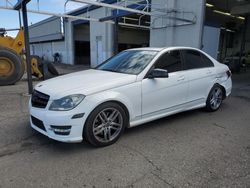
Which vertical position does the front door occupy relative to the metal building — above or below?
below

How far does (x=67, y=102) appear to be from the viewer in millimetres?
3168

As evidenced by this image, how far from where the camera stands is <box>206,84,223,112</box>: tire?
5160mm

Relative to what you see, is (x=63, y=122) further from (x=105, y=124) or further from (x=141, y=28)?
(x=141, y=28)

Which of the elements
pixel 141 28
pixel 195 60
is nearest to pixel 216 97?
pixel 195 60

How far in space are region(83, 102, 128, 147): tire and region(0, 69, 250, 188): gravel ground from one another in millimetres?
145

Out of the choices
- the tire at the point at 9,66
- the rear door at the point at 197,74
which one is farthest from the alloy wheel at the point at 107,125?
the tire at the point at 9,66

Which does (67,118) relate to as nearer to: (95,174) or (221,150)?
(95,174)

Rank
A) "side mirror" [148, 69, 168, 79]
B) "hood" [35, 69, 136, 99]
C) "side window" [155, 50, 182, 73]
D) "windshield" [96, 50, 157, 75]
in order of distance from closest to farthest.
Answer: "hood" [35, 69, 136, 99], "side mirror" [148, 69, 168, 79], "windshield" [96, 50, 157, 75], "side window" [155, 50, 182, 73]

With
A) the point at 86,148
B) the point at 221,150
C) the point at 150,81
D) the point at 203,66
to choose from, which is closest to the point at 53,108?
the point at 86,148

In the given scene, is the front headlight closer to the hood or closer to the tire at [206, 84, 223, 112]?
the hood

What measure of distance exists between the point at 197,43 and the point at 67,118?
365 inches

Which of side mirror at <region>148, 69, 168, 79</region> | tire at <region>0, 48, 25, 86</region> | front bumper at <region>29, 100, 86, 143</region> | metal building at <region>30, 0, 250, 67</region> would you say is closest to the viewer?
front bumper at <region>29, 100, 86, 143</region>

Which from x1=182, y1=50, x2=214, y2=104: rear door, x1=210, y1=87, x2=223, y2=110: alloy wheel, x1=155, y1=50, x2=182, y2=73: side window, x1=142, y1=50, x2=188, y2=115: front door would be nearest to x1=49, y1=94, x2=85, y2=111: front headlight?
x1=142, y1=50, x2=188, y2=115: front door

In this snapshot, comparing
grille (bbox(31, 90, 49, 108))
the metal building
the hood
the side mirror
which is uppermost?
the metal building
